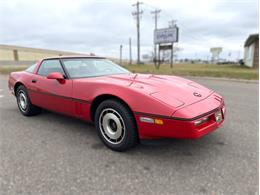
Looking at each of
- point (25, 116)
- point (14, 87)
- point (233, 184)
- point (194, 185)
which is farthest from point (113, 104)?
point (14, 87)

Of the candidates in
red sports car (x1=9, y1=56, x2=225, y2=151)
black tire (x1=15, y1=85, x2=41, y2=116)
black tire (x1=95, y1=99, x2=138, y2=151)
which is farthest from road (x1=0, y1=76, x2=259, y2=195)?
black tire (x1=15, y1=85, x2=41, y2=116)

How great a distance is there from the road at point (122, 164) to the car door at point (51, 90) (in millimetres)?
431

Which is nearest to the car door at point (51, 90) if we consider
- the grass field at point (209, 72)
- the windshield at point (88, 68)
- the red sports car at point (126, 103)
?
the red sports car at point (126, 103)

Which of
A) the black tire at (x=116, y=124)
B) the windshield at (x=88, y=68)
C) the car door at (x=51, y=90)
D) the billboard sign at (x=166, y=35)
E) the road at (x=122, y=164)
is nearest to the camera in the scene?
the road at (x=122, y=164)

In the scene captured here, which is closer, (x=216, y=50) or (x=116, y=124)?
(x=116, y=124)

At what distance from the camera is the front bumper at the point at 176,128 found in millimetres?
2070

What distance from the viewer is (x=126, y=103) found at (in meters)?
2.35

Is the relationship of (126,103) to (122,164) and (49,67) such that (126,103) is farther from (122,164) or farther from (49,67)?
(49,67)

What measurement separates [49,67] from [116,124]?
1.91m

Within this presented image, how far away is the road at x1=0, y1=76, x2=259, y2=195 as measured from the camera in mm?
1888

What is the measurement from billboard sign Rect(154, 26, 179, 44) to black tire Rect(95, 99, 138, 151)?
23.1 m

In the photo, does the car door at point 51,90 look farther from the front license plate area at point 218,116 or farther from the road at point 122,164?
the front license plate area at point 218,116

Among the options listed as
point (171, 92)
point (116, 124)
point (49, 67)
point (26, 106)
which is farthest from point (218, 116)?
point (26, 106)

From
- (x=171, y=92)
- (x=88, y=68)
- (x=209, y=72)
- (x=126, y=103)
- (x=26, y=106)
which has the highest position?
(x=88, y=68)
